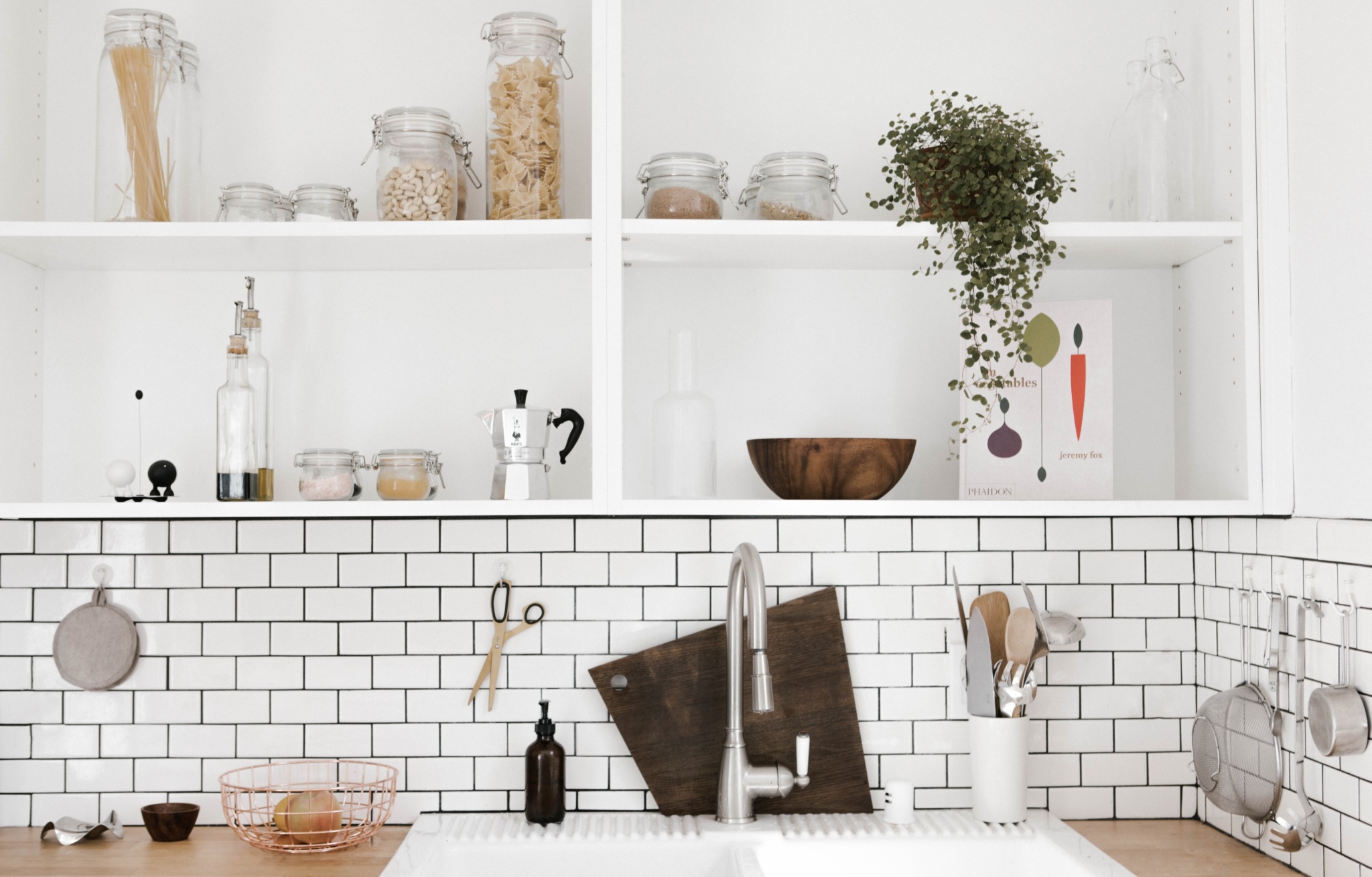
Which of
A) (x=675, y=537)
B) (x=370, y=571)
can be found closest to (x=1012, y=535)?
(x=675, y=537)

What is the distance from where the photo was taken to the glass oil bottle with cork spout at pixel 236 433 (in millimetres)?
1612

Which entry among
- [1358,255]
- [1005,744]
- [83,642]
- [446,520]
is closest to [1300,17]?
[1358,255]

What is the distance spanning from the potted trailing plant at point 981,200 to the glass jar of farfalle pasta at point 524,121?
1.64 ft

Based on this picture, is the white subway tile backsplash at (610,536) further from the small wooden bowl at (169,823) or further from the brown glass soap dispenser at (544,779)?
the small wooden bowl at (169,823)

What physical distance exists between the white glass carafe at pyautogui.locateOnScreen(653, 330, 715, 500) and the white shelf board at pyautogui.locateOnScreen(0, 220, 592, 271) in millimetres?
263

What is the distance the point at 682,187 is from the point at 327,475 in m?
0.71

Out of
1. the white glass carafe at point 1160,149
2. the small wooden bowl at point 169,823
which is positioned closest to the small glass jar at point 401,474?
the small wooden bowl at point 169,823

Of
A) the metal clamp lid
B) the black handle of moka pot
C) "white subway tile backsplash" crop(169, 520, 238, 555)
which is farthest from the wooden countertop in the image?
the metal clamp lid

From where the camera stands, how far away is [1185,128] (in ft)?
5.51

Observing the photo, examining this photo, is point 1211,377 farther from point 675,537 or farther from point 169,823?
point 169,823

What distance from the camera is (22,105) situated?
170 cm

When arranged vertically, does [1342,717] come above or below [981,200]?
below

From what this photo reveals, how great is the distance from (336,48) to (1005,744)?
1.63 m

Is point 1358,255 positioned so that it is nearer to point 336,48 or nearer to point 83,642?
point 336,48
